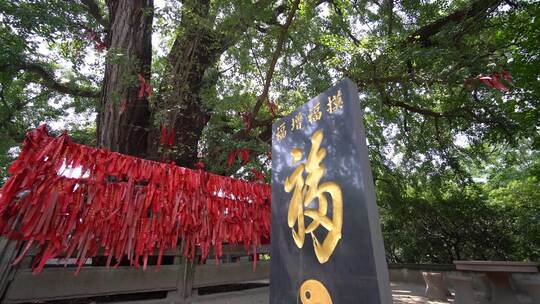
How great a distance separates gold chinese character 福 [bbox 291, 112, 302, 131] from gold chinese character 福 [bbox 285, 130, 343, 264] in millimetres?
226

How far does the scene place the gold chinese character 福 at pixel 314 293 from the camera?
214 cm

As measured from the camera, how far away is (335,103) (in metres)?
2.48

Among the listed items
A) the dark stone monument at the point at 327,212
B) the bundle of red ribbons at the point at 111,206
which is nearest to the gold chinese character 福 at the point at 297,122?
the dark stone monument at the point at 327,212

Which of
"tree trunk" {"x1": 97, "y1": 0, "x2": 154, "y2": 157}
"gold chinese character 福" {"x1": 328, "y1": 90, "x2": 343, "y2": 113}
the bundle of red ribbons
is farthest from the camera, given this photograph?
"tree trunk" {"x1": 97, "y1": 0, "x2": 154, "y2": 157}

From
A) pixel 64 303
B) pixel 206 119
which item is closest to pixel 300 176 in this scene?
pixel 64 303

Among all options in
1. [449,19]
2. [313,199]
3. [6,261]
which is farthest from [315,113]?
[449,19]

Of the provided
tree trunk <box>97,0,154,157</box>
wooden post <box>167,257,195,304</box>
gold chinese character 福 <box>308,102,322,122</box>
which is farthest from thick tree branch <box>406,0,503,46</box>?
wooden post <box>167,257,195,304</box>

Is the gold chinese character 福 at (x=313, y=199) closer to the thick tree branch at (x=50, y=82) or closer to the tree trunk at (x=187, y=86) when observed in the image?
the tree trunk at (x=187, y=86)

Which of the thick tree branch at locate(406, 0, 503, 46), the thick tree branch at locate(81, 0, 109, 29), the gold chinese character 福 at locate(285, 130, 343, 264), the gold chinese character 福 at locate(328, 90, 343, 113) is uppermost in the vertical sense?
the thick tree branch at locate(81, 0, 109, 29)

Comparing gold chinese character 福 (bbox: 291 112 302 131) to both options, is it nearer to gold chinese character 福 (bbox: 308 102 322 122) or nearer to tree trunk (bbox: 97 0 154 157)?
gold chinese character 福 (bbox: 308 102 322 122)

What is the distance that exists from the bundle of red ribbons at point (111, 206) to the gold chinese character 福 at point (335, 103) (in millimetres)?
2820

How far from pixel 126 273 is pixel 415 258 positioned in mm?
8606

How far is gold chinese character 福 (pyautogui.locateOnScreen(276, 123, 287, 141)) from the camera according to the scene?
3219 millimetres

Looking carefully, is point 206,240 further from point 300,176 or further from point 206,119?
point 206,119
